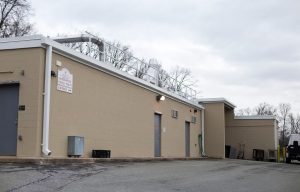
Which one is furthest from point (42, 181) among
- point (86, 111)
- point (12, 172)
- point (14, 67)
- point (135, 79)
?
point (135, 79)

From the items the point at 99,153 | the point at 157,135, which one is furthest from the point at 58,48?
the point at 157,135

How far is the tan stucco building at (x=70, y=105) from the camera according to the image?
52.9 ft

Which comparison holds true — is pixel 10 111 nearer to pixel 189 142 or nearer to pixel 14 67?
pixel 14 67

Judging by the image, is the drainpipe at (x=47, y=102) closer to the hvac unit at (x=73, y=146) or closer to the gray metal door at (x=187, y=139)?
the hvac unit at (x=73, y=146)

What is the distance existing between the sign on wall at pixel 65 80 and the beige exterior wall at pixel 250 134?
85.0 feet

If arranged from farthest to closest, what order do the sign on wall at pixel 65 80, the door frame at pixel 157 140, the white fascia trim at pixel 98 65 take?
the door frame at pixel 157 140 → the sign on wall at pixel 65 80 → the white fascia trim at pixel 98 65

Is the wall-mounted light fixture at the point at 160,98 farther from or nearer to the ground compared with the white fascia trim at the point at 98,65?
nearer to the ground

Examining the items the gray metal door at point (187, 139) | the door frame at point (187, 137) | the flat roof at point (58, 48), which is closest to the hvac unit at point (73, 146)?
the flat roof at point (58, 48)

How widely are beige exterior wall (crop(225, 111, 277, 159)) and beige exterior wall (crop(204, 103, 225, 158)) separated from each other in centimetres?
572

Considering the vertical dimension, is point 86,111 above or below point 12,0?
below

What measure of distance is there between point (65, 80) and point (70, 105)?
981 millimetres

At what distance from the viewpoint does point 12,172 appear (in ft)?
40.0

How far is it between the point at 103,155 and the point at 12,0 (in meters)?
30.4

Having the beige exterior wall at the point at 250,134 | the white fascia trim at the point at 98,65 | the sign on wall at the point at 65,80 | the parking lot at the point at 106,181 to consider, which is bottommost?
the parking lot at the point at 106,181
